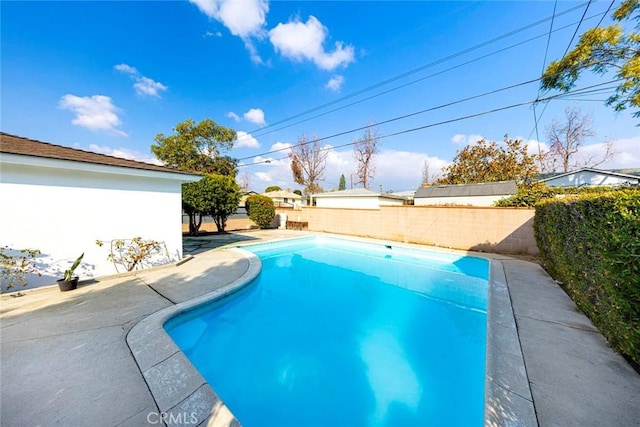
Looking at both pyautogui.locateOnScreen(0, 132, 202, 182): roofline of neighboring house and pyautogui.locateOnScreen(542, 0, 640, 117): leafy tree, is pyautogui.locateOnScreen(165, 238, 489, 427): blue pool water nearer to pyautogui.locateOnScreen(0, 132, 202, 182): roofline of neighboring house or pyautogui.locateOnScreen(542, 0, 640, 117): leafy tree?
pyautogui.locateOnScreen(0, 132, 202, 182): roofline of neighboring house

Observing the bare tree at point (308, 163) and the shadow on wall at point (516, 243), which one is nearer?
the shadow on wall at point (516, 243)

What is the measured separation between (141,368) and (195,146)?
2311 cm

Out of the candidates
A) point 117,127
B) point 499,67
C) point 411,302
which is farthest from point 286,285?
point 117,127

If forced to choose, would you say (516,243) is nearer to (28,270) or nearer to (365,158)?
(28,270)

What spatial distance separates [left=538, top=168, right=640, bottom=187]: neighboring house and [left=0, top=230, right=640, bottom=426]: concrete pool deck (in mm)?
18042

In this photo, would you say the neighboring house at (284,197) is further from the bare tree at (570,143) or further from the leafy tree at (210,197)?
the bare tree at (570,143)

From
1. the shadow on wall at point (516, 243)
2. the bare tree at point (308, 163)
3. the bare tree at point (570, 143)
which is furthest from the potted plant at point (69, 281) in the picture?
the bare tree at point (570, 143)

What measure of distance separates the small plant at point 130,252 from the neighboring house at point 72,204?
12 centimetres

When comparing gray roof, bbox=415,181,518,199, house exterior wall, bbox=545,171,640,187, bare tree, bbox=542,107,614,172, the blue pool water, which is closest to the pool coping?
the blue pool water

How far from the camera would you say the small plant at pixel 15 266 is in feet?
13.7

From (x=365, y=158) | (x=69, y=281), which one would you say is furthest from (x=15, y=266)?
(x=365, y=158)

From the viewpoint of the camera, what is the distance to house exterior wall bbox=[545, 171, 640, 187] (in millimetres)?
14464

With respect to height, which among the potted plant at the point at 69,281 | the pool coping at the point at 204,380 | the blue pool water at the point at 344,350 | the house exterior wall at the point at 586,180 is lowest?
the blue pool water at the point at 344,350

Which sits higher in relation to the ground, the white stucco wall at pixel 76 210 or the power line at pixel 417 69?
the power line at pixel 417 69
